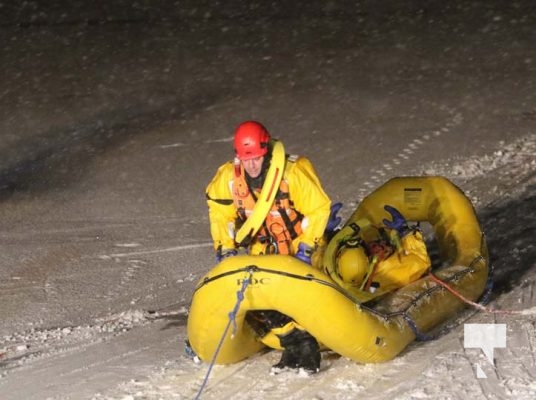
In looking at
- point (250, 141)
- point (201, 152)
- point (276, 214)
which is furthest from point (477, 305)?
point (201, 152)

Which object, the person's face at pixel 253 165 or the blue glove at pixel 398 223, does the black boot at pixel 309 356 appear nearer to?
the person's face at pixel 253 165

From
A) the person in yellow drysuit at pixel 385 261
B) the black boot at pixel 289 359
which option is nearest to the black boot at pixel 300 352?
the black boot at pixel 289 359

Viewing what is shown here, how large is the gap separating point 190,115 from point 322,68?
2.51 metres

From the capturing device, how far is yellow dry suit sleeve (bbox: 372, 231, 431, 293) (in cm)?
774

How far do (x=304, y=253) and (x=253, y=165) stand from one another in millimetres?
611

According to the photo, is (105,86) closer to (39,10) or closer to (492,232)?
(39,10)

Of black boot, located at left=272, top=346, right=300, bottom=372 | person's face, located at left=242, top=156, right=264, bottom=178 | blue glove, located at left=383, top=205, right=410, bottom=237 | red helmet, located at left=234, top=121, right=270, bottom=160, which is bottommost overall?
black boot, located at left=272, top=346, right=300, bottom=372

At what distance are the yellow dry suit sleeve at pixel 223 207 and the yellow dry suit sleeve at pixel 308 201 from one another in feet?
1.28

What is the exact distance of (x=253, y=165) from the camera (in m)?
6.96

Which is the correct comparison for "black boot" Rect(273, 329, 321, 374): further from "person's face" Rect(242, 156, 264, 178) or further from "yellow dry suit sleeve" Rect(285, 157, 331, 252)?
"person's face" Rect(242, 156, 264, 178)

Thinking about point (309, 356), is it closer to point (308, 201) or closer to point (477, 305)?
point (308, 201)

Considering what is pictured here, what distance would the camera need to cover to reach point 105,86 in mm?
16297

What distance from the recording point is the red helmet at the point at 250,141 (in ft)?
22.5

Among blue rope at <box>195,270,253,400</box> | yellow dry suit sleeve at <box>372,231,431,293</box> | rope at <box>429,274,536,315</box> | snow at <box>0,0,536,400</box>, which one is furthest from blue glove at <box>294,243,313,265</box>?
rope at <box>429,274,536,315</box>
